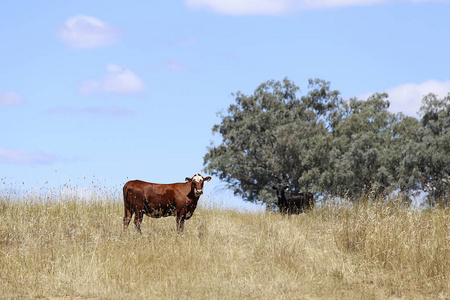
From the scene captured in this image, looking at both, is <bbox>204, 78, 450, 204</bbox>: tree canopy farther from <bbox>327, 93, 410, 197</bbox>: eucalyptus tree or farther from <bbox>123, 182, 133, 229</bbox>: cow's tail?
<bbox>123, 182, 133, 229</bbox>: cow's tail

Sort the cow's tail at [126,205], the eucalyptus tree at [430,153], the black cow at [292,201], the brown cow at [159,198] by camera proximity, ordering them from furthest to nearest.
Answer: the eucalyptus tree at [430,153], the black cow at [292,201], the cow's tail at [126,205], the brown cow at [159,198]

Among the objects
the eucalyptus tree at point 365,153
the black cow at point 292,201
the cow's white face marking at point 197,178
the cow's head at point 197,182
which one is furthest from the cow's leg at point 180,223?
the eucalyptus tree at point 365,153

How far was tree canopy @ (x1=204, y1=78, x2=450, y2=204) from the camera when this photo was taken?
32094mm

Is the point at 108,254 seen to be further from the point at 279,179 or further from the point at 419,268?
Result: the point at 279,179

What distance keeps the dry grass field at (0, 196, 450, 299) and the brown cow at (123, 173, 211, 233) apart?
1.86ft

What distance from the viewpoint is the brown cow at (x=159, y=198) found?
1313 centimetres

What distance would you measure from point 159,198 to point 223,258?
8.42 ft

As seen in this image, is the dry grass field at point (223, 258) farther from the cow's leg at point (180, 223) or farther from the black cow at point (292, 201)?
the black cow at point (292, 201)

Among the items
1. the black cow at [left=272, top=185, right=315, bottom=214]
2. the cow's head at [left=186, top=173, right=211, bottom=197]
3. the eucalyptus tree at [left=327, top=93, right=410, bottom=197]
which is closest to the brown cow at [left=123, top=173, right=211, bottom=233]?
the cow's head at [left=186, top=173, right=211, bottom=197]

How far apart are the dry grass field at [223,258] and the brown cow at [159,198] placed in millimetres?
566

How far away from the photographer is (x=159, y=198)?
43.1 feet

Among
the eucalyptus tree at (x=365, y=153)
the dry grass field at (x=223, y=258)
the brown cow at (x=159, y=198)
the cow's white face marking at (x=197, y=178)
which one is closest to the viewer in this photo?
the dry grass field at (x=223, y=258)

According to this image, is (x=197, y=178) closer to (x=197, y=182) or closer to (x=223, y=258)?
(x=197, y=182)

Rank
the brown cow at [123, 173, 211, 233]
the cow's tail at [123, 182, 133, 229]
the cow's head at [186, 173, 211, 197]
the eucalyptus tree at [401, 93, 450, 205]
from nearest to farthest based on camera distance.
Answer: the cow's head at [186, 173, 211, 197]
the brown cow at [123, 173, 211, 233]
the cow's tail at [123, 182, 133, 229]
the eucalyptus tree at [401, 93, 450, 205]
